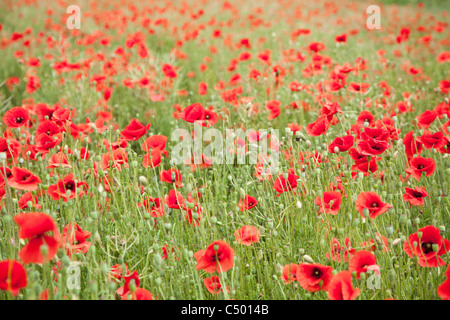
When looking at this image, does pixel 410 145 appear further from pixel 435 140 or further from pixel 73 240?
pixel 73 240

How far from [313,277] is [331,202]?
0.36m

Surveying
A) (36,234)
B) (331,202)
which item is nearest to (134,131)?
(36,234)

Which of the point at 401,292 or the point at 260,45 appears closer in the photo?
the point at 401,292

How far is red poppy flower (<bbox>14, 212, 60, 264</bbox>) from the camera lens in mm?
1108

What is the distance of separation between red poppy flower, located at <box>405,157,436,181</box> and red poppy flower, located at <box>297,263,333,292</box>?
2.08 feet

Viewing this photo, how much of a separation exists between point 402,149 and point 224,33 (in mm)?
4798

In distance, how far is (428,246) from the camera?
1401mm

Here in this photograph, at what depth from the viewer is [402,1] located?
521 inches

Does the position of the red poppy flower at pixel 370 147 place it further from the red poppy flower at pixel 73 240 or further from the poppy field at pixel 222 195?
the red poppy flower at pixel 73 240

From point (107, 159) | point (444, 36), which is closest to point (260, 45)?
point (444, 36)

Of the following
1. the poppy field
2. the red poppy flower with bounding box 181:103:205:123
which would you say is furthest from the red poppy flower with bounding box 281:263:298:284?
the red poppy flower with bounding box 181:103:205:123

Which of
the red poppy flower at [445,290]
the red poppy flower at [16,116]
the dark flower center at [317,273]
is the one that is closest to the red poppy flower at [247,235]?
the dark flower center at [317,273]
